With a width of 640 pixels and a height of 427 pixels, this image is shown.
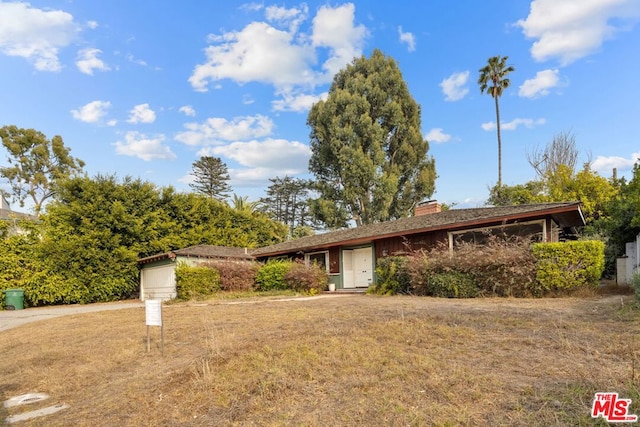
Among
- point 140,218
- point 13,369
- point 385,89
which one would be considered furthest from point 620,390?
point 385,89

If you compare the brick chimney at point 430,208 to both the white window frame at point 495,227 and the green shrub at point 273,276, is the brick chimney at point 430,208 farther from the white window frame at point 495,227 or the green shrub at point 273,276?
the green shrub at point 273,276

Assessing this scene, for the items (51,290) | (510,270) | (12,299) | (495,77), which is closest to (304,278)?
(510,270)

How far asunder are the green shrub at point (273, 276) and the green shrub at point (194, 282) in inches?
89.4

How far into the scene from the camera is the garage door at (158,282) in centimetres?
1852

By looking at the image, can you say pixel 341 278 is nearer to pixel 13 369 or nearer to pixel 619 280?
pixel 619 280

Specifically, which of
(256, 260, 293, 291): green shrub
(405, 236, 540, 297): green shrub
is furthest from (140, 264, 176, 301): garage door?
(405, 236, 540, 297): green shrub

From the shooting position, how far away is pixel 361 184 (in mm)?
27078

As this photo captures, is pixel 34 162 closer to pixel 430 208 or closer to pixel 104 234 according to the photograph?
pixel 104 234

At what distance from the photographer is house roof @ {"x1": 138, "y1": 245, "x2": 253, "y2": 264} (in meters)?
18.2

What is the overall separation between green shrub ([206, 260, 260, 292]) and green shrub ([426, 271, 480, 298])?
9769mm

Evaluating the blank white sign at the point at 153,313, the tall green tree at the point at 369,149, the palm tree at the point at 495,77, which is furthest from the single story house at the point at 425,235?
the palm tree at the point at 495,77

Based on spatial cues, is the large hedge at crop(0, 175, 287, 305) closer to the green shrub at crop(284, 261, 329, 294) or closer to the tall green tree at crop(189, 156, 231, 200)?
the green shrub at crop(284, 261, 329, 294)

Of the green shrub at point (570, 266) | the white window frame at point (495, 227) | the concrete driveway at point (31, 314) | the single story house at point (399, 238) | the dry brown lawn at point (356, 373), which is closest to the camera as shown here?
the dry brown lawn at point (356, 373)

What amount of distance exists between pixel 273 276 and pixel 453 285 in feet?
30.3
